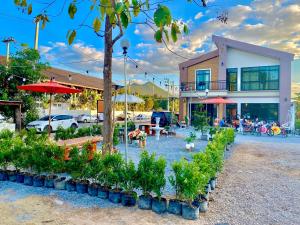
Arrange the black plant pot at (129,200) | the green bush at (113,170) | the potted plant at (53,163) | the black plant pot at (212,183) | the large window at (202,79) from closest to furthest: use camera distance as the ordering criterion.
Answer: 1. the black plant pot at (129,200)
2. the green bush at (113,170)
3. the potted plant at (53,163)
4. the black plant pot at (212,183)
5. the large window at (202,79)

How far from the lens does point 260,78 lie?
2339 centimetres

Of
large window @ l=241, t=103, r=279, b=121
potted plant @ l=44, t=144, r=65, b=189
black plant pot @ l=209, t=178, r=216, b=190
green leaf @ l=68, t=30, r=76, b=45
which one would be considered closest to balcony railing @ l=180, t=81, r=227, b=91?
large window @ l=241, t=103, r=279, b=121

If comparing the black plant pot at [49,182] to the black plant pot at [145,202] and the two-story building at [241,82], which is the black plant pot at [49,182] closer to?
the black plant pot at [145,202]

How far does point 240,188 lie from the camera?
5.86 metres

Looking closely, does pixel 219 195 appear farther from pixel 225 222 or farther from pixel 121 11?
pixel 121 11

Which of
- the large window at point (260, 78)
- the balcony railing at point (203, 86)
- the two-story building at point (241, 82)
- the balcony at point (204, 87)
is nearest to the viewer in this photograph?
the two-story building at point (241, 82)

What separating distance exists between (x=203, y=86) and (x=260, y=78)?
17.3 feet

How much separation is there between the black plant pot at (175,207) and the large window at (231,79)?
71.5 ft

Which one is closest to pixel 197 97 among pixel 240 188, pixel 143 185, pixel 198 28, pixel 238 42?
pixel 238 42

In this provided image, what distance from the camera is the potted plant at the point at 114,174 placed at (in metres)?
4.70

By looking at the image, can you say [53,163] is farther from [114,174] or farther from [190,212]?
[190,212]

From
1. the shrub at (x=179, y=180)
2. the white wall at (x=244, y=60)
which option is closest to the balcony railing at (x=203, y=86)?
the white wall at (x=244, y=60)

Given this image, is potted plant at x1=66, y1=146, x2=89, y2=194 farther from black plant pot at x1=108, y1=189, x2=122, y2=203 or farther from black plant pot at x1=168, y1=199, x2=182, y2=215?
black plant pot at x1=168, y1=199, x2=182, y2=215

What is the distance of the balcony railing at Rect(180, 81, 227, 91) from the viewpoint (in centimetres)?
2447
